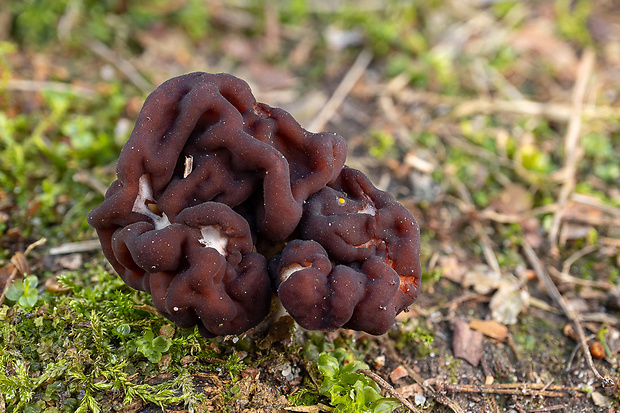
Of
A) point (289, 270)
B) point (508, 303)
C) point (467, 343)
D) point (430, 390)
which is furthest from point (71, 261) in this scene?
point (508, 303)

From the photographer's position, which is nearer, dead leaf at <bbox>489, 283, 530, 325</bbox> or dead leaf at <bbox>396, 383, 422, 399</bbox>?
dead leaf at <bbox>396, 383, 422, 399</bbox>

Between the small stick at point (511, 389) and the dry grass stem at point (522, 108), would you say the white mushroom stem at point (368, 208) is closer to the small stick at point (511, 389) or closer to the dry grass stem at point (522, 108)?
the small stick at point (511, 389)

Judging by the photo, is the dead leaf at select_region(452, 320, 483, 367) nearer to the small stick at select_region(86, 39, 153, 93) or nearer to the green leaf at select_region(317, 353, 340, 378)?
the green leaf at select_region(317, 353, 340, 378)

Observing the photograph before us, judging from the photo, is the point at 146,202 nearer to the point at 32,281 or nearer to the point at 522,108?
the point at 32,281

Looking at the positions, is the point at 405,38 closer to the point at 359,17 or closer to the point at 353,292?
the point at 359,17

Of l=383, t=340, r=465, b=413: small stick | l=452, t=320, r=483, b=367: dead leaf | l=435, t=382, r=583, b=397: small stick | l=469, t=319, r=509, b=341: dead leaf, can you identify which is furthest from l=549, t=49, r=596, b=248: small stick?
l=383, t=340, r=465, b=413: small stick

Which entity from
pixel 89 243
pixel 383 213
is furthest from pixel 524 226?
pixel 89 243
